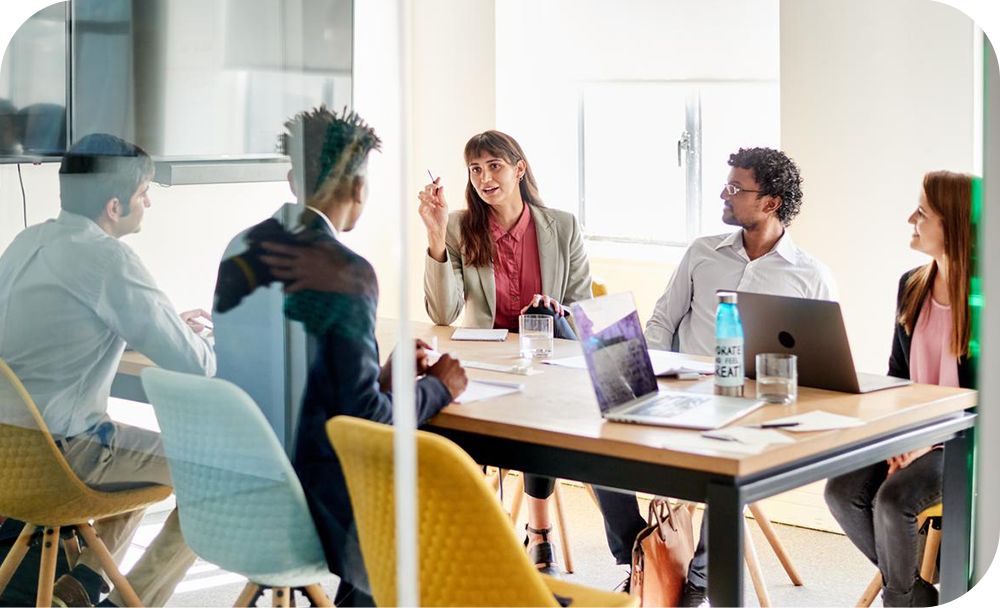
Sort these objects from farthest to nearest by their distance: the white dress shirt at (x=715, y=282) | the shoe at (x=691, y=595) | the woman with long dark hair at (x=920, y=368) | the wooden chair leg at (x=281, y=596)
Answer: the white dress shirt at (x=715, y=282), the shoe at (x=691, y=595), the woman with long dark hair at (x=920, y=368), the wooden chair leg at (x=281, y=596)

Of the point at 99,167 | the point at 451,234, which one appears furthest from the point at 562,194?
the point at 99,167

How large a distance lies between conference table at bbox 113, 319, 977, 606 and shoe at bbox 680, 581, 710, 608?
576mm

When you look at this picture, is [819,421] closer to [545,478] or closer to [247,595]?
[247,595]

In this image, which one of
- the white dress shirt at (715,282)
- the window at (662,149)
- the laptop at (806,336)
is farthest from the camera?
the window at (662,149)

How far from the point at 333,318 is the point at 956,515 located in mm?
1447

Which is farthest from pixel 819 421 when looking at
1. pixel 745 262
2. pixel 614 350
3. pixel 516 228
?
pixel 516 228

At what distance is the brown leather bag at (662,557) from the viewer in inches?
119

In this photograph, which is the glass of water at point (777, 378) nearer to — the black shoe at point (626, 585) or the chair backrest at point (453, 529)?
the chair backrest at point (453, 529)

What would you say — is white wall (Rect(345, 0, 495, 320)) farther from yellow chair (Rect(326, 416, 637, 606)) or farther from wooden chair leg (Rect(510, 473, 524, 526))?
wooden chair leg (Rect(510, 473, 524, 526))

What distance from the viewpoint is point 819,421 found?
2.35m

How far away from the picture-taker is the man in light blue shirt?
97.3 inches

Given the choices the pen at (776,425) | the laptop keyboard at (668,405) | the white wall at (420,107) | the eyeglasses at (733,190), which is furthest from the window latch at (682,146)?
the pen at (776,425)

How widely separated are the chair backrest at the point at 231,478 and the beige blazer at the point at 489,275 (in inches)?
46.2

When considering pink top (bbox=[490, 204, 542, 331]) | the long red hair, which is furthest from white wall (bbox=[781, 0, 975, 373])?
pink top (bbox=[490, 204, 542, 331])
